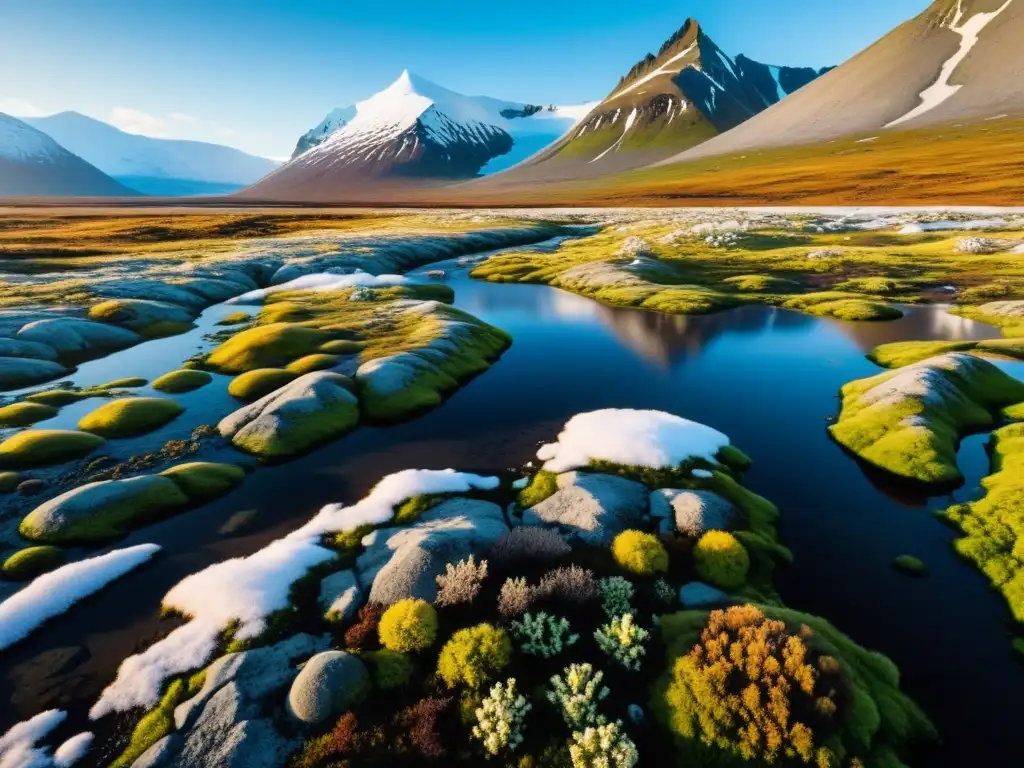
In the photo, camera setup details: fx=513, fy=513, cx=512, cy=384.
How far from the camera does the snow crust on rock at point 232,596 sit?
13.7m

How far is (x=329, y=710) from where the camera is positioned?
12.1 m

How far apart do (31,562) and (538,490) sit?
19.2m

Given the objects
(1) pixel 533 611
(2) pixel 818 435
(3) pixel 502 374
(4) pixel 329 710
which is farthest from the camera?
(3) pixel 502 374

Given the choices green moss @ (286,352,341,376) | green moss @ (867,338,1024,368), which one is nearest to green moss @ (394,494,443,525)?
green moss @ (286,352,341,376)

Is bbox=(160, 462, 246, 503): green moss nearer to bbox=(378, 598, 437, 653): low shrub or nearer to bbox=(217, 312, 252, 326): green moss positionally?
bbox=(378, 598, 437, 653): low shrub

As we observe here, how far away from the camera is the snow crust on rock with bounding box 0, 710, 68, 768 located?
11.9 m

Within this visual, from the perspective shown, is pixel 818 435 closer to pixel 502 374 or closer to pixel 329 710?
pixel 502 374

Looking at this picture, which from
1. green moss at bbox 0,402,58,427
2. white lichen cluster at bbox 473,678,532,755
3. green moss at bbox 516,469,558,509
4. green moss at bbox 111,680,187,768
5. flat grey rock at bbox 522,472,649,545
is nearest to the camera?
white lichen cluster at bbox 473,678,532,755

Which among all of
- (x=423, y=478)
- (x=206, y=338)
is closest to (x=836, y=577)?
(x=423, y=478)

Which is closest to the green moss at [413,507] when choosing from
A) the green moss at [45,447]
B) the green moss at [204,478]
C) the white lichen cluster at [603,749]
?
the green moss at [204,478]

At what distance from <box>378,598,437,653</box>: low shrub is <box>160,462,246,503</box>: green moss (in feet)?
44.5

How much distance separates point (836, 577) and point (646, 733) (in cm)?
1077

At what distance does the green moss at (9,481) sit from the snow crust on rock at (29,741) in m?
15.4

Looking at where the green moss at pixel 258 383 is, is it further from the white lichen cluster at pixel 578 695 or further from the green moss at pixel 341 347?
the white lichen cluster at pixel 578 695
